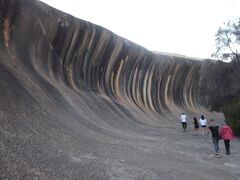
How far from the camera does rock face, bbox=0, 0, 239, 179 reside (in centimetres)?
1107

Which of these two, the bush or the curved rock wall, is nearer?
the curved rock wall

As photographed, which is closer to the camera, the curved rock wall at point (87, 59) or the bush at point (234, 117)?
the curved rock wall at point (87, 59)

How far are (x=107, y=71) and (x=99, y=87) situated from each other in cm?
282

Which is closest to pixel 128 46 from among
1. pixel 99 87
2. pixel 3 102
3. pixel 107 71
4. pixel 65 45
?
pixel 107 71

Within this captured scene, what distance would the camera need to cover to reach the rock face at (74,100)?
1107 centimetres

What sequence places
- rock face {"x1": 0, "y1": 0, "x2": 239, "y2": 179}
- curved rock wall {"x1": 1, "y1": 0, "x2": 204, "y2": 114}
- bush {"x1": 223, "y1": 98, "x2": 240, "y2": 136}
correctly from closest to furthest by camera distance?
1. rock face {"x1": 0, "y1": 0, "x2": 239, "y2": 179}
2. curved rock wall {"x1": 1, "y1": 0, "x2": 204, "y2": 114}
3. bush {"x1": 223, "y1": 98, "x2": 240, "y2": 136}

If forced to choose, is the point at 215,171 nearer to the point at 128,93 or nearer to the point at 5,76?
the point at 5,76

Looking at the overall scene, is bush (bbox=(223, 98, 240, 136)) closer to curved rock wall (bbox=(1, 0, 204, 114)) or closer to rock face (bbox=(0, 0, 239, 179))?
rock face (bbox=(0, 0, 239, 179))

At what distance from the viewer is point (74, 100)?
2228 centimetres

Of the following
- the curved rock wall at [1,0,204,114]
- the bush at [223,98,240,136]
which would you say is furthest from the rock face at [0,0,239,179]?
the bush at [223,98,240,136]

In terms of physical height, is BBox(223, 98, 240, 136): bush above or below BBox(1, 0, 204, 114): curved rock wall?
below

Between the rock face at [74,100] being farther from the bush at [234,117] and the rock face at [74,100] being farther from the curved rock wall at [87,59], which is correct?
the bush at [234,117]

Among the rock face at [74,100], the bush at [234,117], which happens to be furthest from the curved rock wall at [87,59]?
the bush at [234,117]

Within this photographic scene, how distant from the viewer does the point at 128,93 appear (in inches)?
1426
